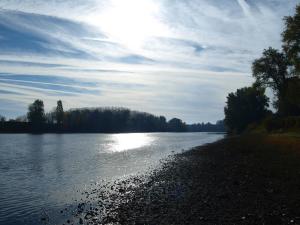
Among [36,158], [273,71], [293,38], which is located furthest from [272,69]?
[36,158]

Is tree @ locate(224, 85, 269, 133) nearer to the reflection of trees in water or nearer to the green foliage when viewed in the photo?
the green foliage

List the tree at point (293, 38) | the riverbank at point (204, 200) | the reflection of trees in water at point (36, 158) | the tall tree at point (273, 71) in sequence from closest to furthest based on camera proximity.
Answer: the riverbank at point (204, 200), the reflection of trees in water at point (36, 158), the tree at point (293, 38), the tall tree at point (273, 71)

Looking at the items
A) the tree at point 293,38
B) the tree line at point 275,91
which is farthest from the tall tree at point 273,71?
the tree at point 293,38

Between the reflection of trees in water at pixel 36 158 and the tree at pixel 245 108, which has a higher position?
the tree at pixel 245 108

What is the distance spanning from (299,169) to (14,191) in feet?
67.0

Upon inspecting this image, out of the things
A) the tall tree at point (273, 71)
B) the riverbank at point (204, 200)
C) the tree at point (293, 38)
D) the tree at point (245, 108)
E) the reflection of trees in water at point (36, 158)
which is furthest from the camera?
the tree at point (245, 108)

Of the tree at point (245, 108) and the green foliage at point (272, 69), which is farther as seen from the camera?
the tree at point (245, 108)

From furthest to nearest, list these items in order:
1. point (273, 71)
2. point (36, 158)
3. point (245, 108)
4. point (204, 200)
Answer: point (245, 108) < point (273, 71) < point (36, 158) < point (204, 200)

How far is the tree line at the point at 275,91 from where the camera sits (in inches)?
2057

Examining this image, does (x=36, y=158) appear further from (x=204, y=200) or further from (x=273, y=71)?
(x=273, y=71)

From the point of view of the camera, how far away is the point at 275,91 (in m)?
82.2

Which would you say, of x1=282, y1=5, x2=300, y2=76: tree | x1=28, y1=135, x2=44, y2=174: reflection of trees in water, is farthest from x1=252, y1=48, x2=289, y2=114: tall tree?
x1=28, y1=135, x2=44, y2=174: reflection of trees in water

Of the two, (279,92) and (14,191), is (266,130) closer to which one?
(279,92)

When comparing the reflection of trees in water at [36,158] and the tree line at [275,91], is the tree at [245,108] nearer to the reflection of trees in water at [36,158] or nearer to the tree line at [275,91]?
the tree line at [275,91]
